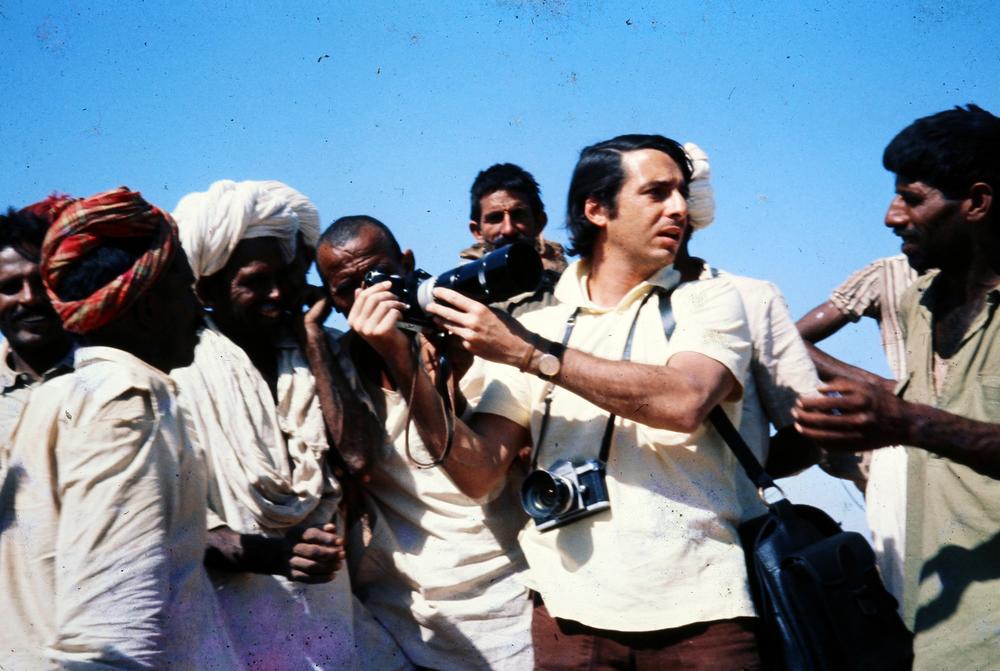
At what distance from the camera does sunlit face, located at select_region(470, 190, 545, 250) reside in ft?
15.8

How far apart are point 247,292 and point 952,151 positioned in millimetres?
2180

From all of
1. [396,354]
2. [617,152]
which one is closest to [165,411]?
[396,354]

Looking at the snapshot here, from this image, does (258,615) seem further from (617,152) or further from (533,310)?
(617,152)

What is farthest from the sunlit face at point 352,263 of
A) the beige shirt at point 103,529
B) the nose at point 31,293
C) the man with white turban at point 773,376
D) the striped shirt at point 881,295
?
the striped shirt at point 881,295

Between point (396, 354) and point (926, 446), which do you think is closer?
point (926, 446)

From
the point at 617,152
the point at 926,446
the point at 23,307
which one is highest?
the point at 617,152

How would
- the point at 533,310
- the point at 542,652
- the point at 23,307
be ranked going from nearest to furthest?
the point at 542,652, the point at 533,310, the point at 23,307

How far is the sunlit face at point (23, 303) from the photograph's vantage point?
3.88 m

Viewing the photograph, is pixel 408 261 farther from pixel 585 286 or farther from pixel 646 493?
pixel 646 493

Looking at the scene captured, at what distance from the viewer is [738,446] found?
2.88 meters

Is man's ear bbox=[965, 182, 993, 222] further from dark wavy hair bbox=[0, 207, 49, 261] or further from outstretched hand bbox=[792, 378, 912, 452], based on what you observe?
dark wavy hair bbox=[0, 207, 49, 261]

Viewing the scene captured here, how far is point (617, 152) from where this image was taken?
3348mm

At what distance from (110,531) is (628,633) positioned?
135cm

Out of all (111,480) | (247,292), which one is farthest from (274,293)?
(111,480)
